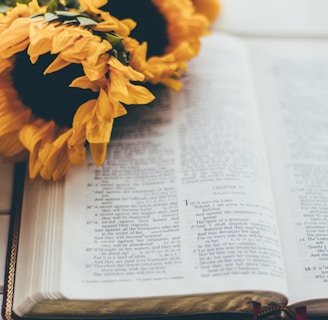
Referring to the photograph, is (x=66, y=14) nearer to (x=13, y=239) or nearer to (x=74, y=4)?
(x=74, y=4)

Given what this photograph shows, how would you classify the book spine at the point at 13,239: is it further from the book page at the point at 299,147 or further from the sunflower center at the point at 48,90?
the book page at the point at 299,147

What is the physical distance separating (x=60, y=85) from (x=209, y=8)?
0.89 feet

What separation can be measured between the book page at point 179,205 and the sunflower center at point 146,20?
0.07 m

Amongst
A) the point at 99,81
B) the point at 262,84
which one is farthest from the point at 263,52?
the point at 99,81

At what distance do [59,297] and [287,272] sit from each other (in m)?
0.23

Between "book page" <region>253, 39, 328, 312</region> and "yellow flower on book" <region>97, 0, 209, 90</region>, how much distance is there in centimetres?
12

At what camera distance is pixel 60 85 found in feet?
1.72

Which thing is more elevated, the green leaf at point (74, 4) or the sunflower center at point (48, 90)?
the green leaf at point (74, 4)

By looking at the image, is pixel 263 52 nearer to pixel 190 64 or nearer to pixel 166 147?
pixel 190 64

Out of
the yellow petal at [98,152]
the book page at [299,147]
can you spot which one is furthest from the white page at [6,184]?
the book page at [299,147]

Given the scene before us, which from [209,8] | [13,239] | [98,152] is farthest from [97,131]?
[209,8]

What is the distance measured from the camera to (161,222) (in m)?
0.53

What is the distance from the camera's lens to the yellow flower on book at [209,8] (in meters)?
0.68

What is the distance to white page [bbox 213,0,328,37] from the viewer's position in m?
0.72
